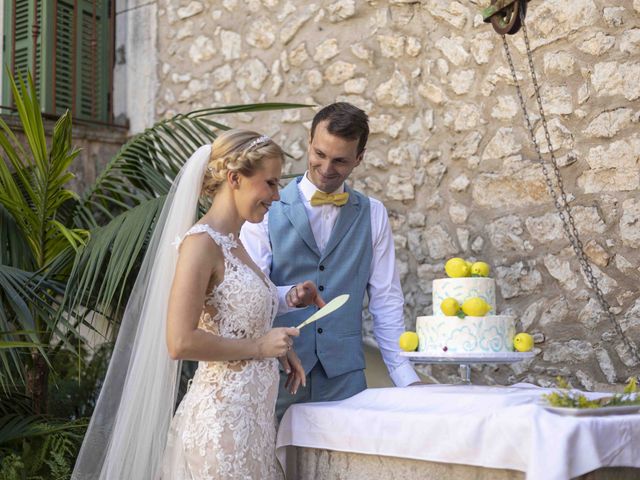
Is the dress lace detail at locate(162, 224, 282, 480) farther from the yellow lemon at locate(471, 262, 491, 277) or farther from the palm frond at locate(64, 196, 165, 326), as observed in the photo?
the palm frond at locate(64, 196, 165, 326)

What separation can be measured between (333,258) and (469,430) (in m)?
0.99

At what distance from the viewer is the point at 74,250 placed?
152 inches

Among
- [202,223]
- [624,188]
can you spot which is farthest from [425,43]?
[202,223]

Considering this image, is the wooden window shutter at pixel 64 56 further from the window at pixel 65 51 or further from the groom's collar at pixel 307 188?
the groom's collar at pixel 307 188

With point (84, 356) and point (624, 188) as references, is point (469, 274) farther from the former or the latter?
point (84, 356)

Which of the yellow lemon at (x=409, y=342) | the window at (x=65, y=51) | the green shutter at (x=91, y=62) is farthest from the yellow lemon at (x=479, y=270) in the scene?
the green shutter at (x=91, y=62)

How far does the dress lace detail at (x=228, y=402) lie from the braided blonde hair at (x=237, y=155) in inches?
7.3

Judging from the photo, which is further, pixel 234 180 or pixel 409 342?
pixel 409 342

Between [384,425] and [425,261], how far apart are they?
206 centimetres

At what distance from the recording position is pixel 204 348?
231 cm

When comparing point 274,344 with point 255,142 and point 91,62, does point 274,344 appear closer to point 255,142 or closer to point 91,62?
point 255,142

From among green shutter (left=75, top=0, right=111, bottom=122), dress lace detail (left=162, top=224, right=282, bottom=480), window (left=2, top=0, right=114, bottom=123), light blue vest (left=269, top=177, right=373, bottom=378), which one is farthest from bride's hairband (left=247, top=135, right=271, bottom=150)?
green shutter (left=75, top=0, right=111, bottom=122)

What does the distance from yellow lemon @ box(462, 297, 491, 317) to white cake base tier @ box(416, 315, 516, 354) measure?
0.6 inches

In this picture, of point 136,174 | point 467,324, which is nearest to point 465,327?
point 467,324
